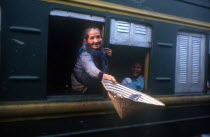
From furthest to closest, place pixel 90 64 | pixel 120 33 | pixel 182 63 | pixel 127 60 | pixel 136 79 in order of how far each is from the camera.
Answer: pixel 127 60 < pixel 182 63 < pixel 136 79 < pixel 120 33 < pixel 90 64

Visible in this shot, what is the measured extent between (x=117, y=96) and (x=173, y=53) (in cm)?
181

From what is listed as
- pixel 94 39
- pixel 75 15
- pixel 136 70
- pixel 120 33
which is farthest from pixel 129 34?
pixel 75 15

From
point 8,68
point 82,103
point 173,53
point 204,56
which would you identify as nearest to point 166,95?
point 173,53

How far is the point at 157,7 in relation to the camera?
3.72m

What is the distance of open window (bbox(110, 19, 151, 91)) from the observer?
335cm

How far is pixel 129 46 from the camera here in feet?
11.4

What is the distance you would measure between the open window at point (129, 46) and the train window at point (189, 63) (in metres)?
0.77

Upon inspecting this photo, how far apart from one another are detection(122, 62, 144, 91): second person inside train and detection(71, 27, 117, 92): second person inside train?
0.64 metres

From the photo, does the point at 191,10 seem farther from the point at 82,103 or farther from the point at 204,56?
the point at 82,103

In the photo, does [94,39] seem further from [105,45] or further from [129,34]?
[129,34]

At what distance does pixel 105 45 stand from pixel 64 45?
611mm

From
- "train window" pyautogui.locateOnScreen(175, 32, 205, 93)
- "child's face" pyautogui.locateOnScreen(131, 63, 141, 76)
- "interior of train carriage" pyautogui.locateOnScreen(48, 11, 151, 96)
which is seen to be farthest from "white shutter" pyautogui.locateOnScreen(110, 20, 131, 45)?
"train window" pyautogui.locateOnScreen(175, 32, 205, 93)

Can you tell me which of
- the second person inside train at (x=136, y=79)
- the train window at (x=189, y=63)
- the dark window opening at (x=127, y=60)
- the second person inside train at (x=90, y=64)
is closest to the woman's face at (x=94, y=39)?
the second person inside train at (x=90, y=64)

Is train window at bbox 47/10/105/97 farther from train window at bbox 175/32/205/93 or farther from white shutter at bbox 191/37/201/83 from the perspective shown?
white shutter at bbox 191/37/201/83
